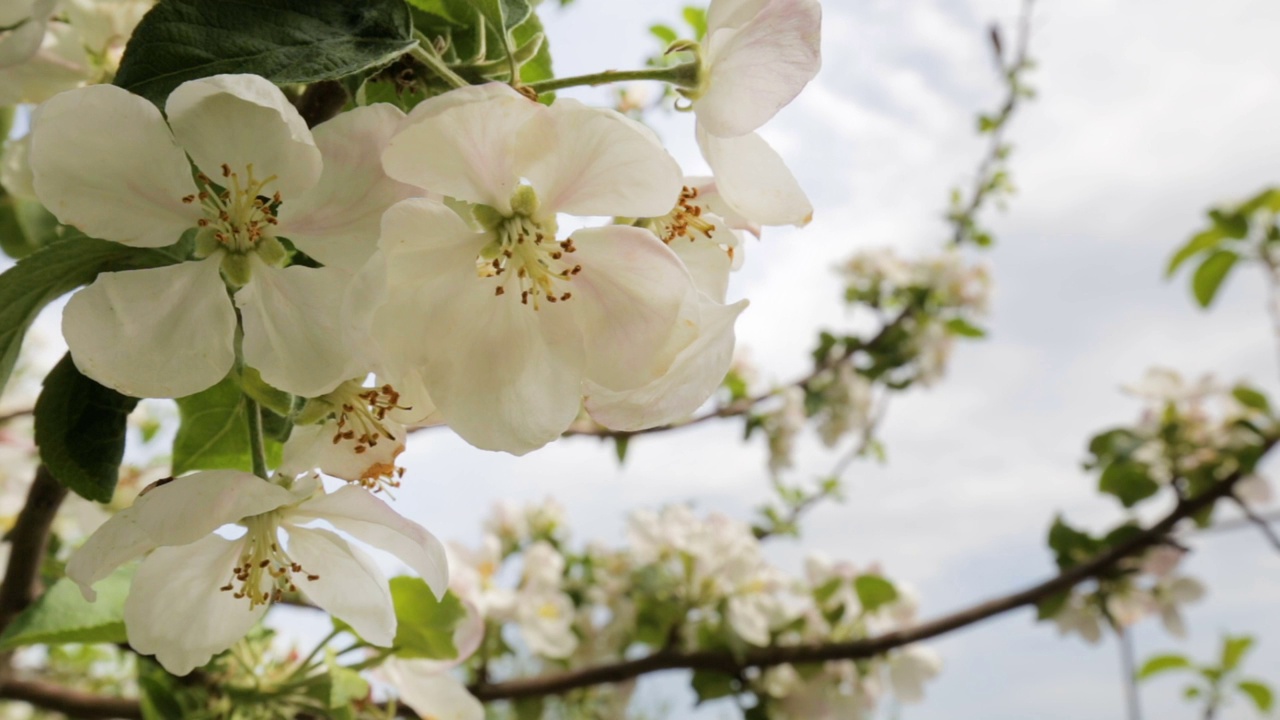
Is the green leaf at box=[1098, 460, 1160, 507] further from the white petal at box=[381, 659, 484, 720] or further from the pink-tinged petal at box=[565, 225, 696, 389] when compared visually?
the pink-tinged petal at box=[565, 225, 696, 389]

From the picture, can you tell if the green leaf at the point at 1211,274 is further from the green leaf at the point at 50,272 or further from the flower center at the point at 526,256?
the green leaf at the point at 50,272

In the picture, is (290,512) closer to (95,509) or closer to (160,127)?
(160,127)

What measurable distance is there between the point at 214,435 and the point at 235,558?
8 cm

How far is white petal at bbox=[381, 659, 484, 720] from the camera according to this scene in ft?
2.67

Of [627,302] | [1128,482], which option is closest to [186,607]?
[627,302]

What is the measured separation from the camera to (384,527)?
467 millimetres

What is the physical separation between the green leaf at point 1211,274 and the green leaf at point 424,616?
191 cm

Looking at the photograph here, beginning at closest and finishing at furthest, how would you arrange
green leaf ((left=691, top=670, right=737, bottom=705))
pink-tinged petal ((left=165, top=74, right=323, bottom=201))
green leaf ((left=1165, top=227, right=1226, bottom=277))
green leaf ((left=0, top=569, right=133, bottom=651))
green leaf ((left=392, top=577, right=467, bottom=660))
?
pink-tinged petal ((left=165, top=74, right=323, bottom=201)) → green leaf ((left=0, top=569, right=133, bottom=651)) → green leaf ((left=392, top=577, right=467, bottom=660)) → green leaf ((left=691, top=670, right=737, bottom=705)) → green leaf ((left=1165, top=227, right=1226, bottom=277))

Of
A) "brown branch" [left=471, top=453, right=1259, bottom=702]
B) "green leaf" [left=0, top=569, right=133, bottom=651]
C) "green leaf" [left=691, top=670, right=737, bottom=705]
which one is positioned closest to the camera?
"green leaf" [left=0, top=569, right=133, bottom=651]

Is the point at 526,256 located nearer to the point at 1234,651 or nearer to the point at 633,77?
the point at 633,77

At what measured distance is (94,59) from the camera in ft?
2.31

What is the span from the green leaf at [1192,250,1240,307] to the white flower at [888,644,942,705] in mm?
1035

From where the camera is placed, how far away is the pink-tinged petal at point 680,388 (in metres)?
0.43

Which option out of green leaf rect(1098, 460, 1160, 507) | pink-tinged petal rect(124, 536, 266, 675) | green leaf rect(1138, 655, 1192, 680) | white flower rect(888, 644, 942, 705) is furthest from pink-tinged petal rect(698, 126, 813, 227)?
green leaf rect(1138, 655, 1192, 680)
